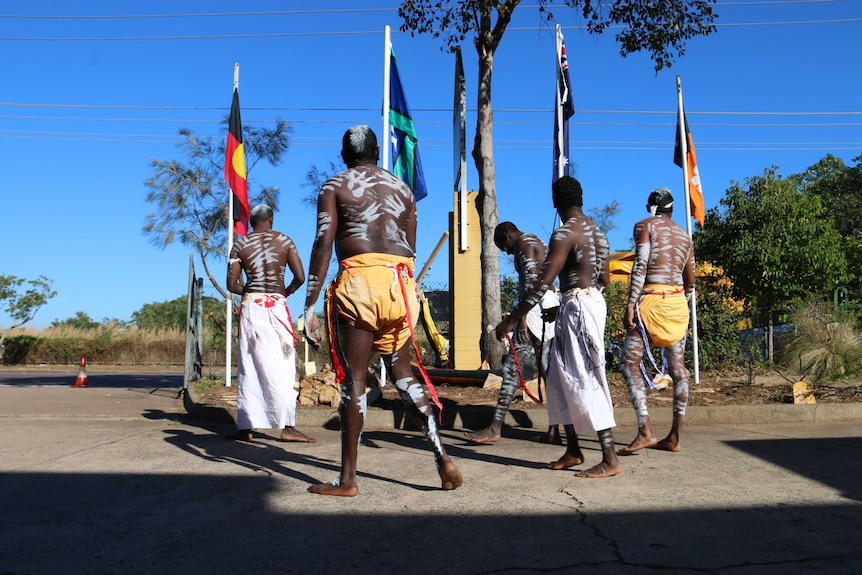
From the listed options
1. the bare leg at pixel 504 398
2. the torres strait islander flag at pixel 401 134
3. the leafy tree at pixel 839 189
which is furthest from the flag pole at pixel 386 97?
the leafy tree at pixel 839 189

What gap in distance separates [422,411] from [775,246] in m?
13.2

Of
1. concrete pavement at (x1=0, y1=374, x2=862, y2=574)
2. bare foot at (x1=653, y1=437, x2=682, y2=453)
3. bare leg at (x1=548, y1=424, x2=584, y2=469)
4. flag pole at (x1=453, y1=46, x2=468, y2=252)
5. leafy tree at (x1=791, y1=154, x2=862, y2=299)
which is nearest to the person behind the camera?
concrete pavement at (x1=0, y1=374, x2=862, y2=574)

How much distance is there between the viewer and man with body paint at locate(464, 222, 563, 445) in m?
6.45

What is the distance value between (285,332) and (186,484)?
7.41 ft

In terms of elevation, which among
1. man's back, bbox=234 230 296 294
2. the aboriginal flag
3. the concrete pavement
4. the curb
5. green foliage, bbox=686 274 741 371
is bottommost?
the concrete pavement

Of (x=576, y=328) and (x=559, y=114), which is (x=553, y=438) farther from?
(x=559, y=114)

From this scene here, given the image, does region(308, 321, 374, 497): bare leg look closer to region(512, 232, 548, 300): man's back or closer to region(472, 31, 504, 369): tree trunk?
region(512, 232, 548, 300): man's back

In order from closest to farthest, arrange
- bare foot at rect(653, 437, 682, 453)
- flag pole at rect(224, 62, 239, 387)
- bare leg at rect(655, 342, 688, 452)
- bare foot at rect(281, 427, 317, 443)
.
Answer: bare foot at rect(653, 437, 682, 453)
bare leg at rect(655, 342, 688, 452)
bare foot at rect(281, 427, 317, 443)
flag pole at rect(224, 62, 239, 387)

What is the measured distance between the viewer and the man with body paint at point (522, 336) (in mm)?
6445

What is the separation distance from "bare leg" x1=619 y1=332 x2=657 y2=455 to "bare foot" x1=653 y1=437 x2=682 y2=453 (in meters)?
0.07

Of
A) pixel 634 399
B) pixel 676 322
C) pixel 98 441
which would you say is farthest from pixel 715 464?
pixel 98 441

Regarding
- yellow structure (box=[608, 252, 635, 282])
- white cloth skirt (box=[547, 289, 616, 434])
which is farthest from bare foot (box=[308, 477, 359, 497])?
yellow structure (box=[608, 252, 635, 282])

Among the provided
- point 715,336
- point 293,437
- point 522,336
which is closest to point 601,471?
point 522,336

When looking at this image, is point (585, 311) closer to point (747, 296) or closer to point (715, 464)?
point (715, 464)
